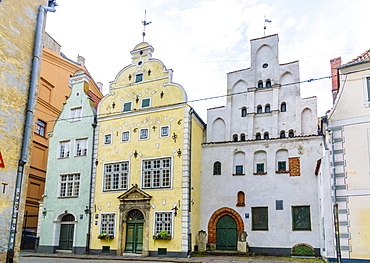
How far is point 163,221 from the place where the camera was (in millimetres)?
22031

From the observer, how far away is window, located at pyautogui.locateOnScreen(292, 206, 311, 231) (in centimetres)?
2088

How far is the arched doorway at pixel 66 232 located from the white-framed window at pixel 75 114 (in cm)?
654

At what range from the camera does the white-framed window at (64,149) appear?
85.8 feet

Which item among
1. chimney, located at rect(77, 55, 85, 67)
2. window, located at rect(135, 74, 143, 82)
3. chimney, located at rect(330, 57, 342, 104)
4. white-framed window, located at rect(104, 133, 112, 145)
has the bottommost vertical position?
white-framed window, located at rect(104, 133, 112, 145)

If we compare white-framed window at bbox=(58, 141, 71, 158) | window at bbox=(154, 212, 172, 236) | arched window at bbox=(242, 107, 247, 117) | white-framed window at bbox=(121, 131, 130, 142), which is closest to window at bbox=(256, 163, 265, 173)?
arched window at bbox=(242, 107, 247, 117)

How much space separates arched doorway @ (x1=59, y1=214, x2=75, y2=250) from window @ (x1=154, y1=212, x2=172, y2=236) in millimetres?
6200

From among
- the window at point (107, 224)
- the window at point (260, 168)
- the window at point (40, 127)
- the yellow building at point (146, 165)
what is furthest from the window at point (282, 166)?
the window at point (40, 127)

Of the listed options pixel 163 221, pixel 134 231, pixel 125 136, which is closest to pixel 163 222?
pixel 163 221

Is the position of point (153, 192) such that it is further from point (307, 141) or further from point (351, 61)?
point (351, 61)

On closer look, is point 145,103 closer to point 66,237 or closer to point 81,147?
point 81,147

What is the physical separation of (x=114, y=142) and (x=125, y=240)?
6.21 metres

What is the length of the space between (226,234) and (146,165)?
6306mm

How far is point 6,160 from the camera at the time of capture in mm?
11180

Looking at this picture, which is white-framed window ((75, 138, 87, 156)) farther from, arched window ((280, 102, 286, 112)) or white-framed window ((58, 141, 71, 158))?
arched window ((280, 102, 286, 112))
